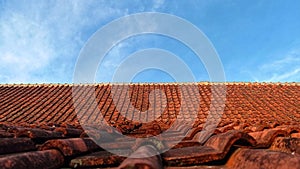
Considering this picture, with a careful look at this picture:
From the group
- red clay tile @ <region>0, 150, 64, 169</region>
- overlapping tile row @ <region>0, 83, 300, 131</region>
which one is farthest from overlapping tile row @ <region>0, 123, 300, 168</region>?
overlapping tile row @ <region>0, 83, 300, 131</region>

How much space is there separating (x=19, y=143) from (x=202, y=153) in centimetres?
157

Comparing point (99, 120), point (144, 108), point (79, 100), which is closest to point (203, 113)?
point (144, 108)

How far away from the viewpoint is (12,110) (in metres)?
9.74

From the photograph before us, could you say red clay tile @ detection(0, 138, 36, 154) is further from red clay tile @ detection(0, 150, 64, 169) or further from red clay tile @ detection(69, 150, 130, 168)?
red clay tile @ detection(69, 150, 130, 168)

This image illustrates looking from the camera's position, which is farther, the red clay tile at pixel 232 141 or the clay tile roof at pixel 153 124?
the red clay tile at pixel 232 141

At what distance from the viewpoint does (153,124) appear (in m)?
5.27

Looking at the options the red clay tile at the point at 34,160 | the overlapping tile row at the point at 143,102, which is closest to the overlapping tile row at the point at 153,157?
the red clay tile at the point at 34,160

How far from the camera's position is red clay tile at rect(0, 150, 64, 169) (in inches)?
63.1

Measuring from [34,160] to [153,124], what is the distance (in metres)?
3.52

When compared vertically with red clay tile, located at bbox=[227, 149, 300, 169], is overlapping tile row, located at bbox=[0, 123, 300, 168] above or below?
above

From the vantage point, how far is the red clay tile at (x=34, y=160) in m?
1.60

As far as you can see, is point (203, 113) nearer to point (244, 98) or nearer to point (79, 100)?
point (244, 98)

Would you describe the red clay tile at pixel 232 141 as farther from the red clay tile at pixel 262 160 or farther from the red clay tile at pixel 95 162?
the red clay tile at pixel 95 162

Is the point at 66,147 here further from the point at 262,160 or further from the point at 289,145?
the point at 289,145
